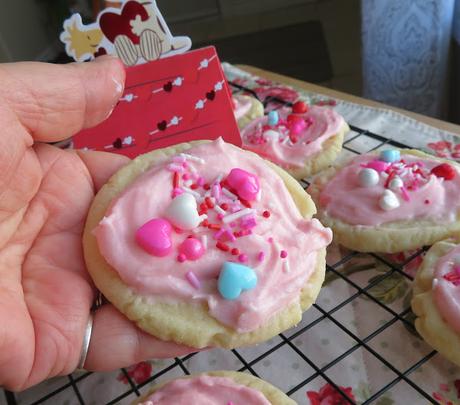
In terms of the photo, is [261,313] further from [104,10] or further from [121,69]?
[104,10]

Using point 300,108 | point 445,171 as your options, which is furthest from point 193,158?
point 300,108

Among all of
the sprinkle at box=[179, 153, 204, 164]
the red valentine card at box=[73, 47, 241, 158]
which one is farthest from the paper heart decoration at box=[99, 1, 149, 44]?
the sprinkle at box=[179, 153, 204, 164]

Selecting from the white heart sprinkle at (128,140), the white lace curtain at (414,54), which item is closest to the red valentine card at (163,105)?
the white heart sprinkle at (128,140)

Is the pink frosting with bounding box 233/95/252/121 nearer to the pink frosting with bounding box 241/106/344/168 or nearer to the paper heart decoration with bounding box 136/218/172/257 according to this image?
the pink frosting with bounding box 241/106/344/168

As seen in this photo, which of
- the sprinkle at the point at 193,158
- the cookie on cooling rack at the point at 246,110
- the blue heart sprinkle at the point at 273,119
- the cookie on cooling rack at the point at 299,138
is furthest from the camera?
the cookie on cooling rack at the point at 246,110

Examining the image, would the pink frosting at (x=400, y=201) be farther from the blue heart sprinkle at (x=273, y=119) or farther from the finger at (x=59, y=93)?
the finger at (x=59, y=93)

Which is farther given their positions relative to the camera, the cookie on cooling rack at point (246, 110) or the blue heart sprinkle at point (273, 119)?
the cookie on cooling rack at point (246, 110)
